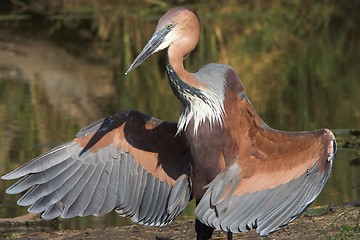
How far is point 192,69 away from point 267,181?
27.9 ft

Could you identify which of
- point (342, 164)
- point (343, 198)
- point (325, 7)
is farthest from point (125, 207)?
point (325, 7)

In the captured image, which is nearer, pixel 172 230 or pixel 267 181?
pixel 267 181

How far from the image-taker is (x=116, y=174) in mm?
7133

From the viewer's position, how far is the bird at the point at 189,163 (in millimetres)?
6547

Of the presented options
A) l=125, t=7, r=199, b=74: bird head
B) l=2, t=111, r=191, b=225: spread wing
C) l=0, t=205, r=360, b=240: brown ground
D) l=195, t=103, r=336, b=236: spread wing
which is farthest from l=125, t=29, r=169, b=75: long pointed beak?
l=0, t=205, r=360, b=240: brown ground

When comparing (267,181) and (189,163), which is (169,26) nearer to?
(189,163)

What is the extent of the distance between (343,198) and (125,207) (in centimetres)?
250

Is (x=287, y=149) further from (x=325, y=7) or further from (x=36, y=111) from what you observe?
(x=325, y=7)

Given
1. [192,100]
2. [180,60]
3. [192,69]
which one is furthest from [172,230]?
[192,69]

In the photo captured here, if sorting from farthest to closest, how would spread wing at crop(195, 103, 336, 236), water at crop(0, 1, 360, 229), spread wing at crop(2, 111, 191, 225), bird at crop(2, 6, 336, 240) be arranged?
water at crop(0, 1, 360, 229) → spread wing at crop(2, 111, 191, 225) → bird at crop(2, 6, 336, 240) → spread wing at crop(195, 103, 336, 236)

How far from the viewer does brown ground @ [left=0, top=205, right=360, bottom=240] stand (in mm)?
7395

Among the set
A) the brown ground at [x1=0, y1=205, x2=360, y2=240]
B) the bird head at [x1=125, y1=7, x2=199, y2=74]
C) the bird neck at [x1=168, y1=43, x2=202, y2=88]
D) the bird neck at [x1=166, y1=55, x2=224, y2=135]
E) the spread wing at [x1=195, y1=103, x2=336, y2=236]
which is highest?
the bird head at [x1=125, y1=7, x2=199, y2=74]

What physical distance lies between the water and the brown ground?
47cm

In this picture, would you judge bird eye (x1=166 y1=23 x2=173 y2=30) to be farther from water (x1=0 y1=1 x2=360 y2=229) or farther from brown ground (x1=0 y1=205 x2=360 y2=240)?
water (x1=0 y1=1 x2=360 y2=229)
